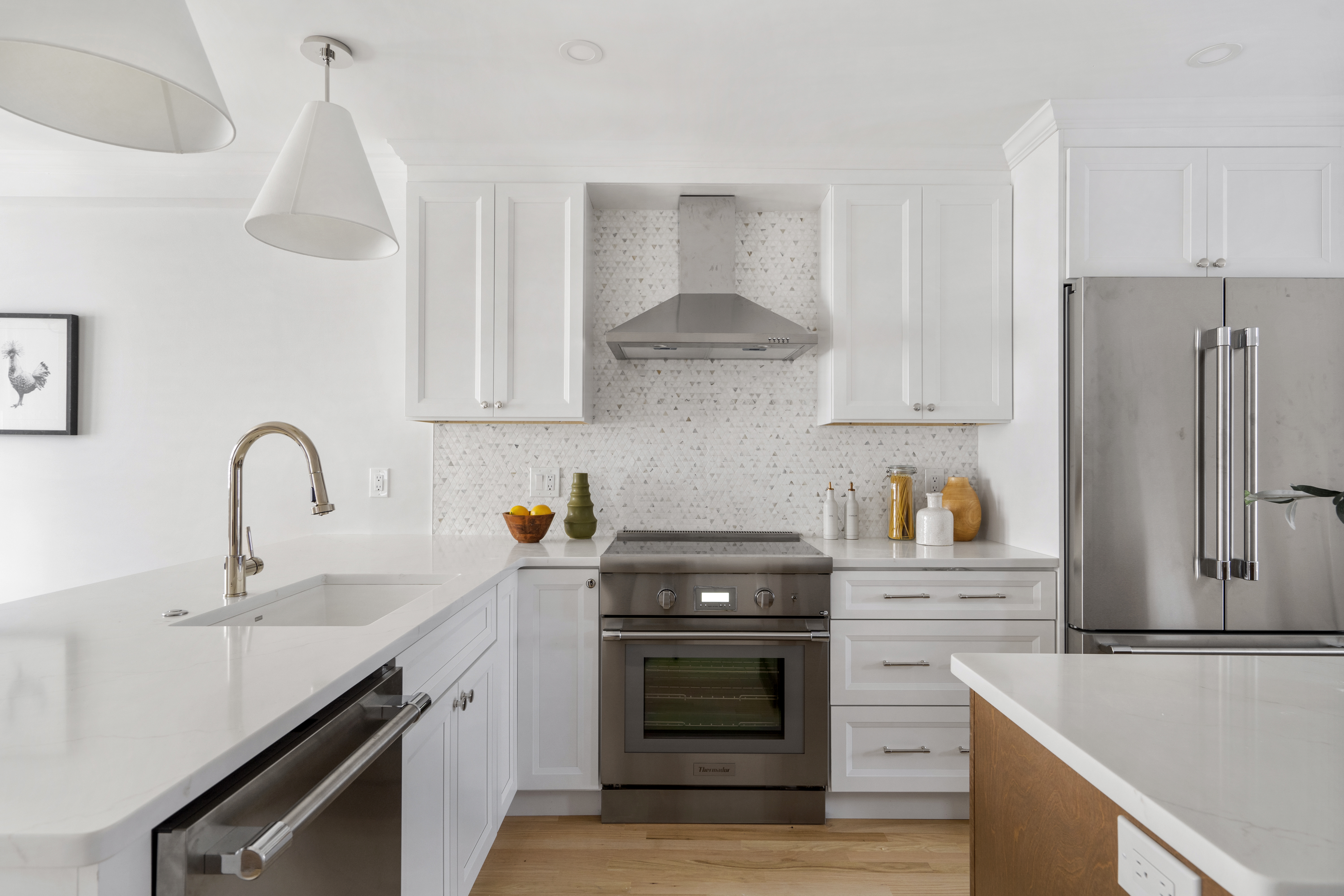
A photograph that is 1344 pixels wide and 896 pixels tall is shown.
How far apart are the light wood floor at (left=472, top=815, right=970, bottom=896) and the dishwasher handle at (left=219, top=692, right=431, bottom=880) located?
109 centimetres

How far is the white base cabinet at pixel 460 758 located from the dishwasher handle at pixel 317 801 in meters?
0.14

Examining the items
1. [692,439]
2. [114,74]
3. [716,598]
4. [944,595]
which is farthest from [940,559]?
[114,74]

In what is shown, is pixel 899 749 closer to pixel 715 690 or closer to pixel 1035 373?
pixel 715 690

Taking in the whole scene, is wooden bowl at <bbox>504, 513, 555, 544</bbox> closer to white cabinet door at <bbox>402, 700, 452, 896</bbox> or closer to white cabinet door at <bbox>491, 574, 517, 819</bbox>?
white cabinet door at <bbox>491, 574, 517, 819</bbox>

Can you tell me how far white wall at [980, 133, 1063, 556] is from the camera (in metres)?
2.28

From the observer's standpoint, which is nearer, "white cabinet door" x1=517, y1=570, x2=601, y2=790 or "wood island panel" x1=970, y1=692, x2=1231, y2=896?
"wood island panel" x1=970, y1=692, x2=1231, y2=896

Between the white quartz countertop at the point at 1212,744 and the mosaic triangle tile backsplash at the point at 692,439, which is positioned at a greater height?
the mosaic triangle tile backsplash at the point at 692,439

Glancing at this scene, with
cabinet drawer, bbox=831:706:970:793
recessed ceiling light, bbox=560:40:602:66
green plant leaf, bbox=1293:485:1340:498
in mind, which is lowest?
cabinet drawer, bbox=831:706:970:793

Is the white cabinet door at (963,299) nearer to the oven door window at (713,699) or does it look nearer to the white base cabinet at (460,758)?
the oven door window at (713,699)

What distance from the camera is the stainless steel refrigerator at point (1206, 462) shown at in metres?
2.11

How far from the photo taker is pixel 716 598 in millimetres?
2285

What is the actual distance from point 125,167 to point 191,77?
238cm

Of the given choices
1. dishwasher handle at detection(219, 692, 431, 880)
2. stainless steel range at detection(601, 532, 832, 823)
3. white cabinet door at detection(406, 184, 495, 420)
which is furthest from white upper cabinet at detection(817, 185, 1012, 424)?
dishwasher handle at detection(219, 692, 431, 880)

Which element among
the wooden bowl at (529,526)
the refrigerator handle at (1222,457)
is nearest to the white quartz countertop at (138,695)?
the wooden bowl at (529,526)
